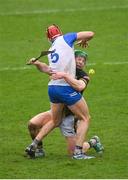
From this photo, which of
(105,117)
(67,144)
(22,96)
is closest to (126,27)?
(22,96)

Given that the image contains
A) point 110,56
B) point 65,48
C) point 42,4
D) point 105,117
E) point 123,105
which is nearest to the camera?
point 65,48

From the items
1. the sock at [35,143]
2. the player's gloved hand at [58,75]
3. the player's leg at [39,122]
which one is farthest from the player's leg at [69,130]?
the player's gloved hand at [58,75]

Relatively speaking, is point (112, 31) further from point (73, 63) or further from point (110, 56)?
point (73, 63)

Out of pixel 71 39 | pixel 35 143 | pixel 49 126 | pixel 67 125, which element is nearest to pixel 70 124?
pixel 67 125

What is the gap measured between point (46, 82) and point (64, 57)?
304 inches

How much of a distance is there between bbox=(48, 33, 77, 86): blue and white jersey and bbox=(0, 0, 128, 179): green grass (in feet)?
4.67

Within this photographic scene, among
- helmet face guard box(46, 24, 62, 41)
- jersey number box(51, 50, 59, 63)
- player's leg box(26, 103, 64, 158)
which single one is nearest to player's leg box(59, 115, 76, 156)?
player's leg box(26, 103, 64, 158)

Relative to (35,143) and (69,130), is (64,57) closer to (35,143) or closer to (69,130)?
(69,130)

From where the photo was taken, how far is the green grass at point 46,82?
41.2 ft

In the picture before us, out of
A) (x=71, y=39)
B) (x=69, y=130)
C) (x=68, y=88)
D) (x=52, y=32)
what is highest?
(x=52, y=32)

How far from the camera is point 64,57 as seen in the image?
12781 mm

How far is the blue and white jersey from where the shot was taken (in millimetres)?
12797

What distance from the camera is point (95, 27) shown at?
94.2 ft

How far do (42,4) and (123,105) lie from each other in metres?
17.0
